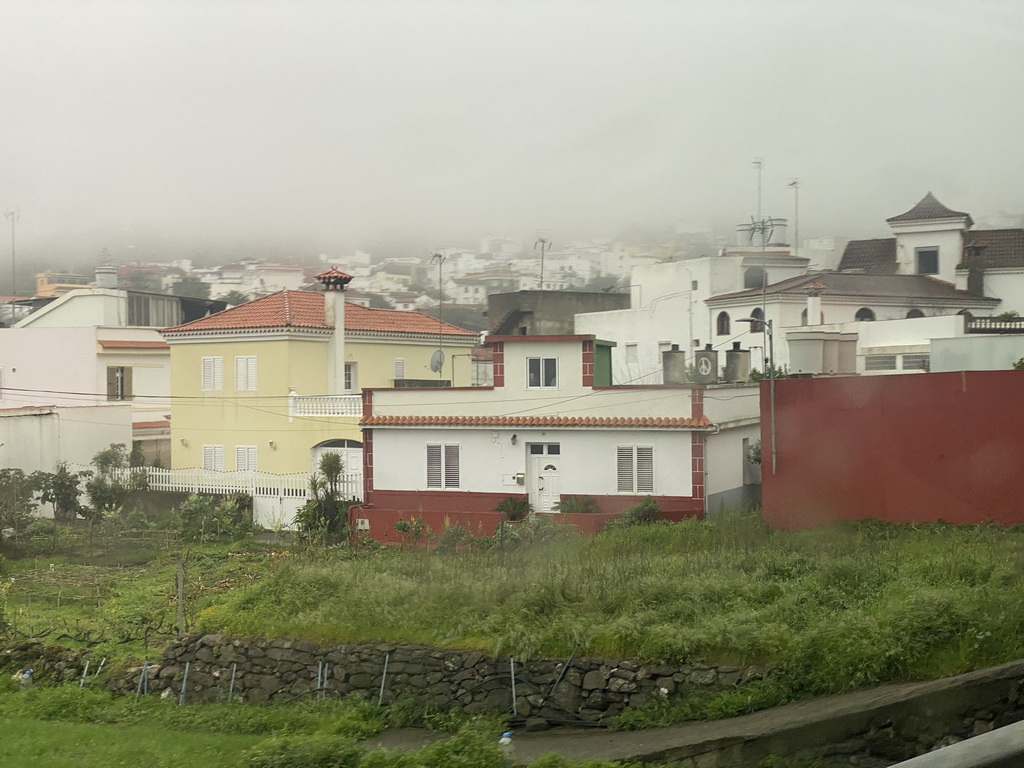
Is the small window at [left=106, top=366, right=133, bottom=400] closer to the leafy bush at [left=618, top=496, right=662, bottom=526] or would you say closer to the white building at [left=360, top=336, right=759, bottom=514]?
the white building at [left=360, top=336, right=759, bottom=514]

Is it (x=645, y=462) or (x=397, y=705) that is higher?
(x=645, y=462)

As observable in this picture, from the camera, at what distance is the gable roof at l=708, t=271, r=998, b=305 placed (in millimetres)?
28000

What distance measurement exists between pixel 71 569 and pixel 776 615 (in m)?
12.3

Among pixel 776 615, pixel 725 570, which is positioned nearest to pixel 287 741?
pixel 776 615

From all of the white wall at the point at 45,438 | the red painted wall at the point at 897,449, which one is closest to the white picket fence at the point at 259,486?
the white wall at the point at 45,438

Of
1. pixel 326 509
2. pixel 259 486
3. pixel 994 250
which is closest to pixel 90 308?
pixel 259 486

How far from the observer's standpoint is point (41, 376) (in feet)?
96.8

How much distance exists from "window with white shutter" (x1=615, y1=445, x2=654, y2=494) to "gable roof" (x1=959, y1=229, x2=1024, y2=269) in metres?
16.3

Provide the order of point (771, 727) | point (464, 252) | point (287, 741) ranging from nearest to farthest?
1. point (771, 727)
2. point (287, 741)
3. point (464, 252)

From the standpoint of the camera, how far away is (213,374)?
24.2 m

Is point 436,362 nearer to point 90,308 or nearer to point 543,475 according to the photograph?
point 543,475

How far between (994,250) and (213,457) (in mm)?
21623

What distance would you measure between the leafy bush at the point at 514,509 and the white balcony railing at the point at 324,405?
17.8 ft

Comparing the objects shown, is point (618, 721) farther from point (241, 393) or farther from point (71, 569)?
point (241, 393)
